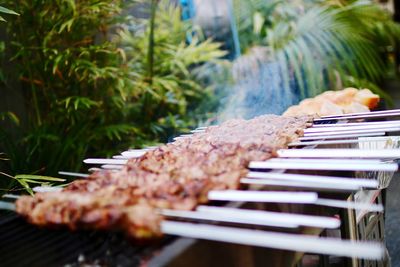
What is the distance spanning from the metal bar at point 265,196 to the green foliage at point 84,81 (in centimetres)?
259

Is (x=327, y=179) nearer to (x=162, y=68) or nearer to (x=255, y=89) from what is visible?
(x=255, y=89)

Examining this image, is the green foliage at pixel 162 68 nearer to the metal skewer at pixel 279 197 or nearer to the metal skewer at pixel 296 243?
the metal skewer at pixel 279 197

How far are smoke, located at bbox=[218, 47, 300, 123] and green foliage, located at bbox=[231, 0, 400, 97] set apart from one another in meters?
0.14

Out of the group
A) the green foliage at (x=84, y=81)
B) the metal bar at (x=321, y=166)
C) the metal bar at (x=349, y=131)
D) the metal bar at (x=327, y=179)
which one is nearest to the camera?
the metal bar at (x=327, y=179)

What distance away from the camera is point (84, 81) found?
4.62 m

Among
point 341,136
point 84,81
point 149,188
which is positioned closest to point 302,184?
point 149,188

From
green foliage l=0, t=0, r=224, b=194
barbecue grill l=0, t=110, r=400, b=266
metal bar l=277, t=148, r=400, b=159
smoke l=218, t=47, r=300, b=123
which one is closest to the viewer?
barbecue grill l=0, t=110, r=400, b=266

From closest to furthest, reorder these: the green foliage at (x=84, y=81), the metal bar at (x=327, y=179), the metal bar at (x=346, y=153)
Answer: the metal bar at (x=327, y=179), the metal bar at (x=346, y=153), the green foliage at (x=84, y=81)

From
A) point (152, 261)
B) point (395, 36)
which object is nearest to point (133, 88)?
point (152, 261)

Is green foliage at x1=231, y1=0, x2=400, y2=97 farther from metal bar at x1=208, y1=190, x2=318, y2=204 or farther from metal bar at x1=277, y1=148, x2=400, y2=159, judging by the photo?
metal bar at x1=208, y1=190, x2=318, y2=204

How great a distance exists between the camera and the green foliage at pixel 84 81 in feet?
13.3

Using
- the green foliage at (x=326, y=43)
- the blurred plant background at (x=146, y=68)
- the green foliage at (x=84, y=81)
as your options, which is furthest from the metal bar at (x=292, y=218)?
the green foliage at (x=326, y=43)

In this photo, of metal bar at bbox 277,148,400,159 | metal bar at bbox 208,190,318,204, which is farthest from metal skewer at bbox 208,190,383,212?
metal bar at bbox 277,148,400,159

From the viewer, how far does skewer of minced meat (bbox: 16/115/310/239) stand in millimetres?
1082
